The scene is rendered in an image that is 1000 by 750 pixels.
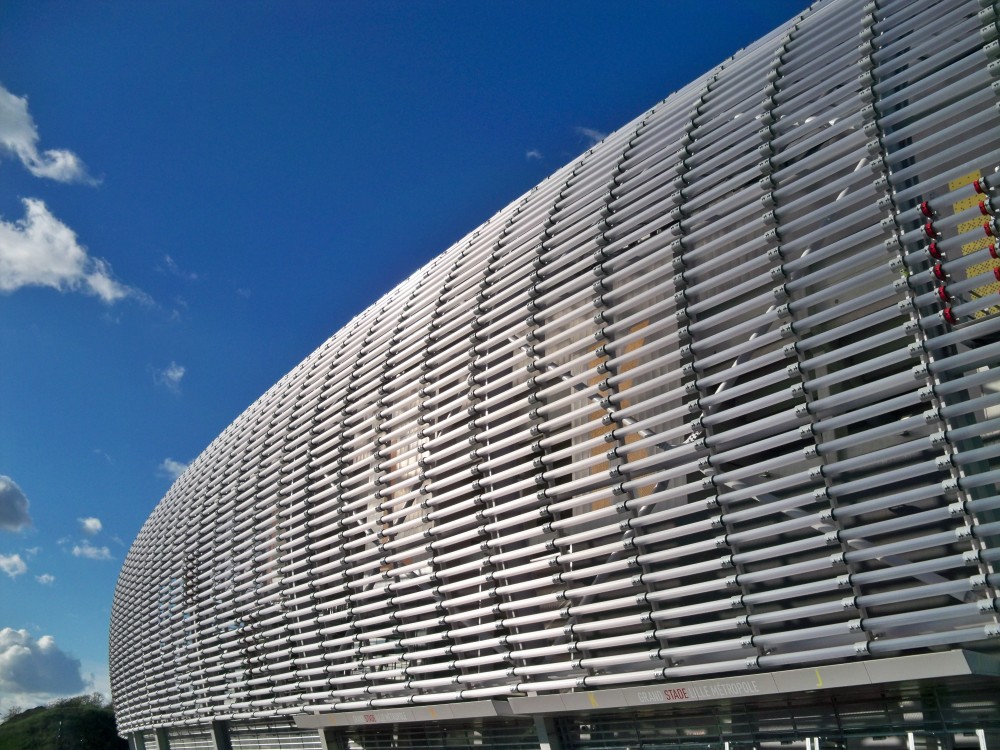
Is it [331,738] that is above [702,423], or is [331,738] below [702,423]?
below

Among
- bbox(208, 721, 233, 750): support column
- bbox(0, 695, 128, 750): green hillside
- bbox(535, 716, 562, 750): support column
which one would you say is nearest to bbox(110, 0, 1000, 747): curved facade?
bbox(535, 716, 562, 750): support column

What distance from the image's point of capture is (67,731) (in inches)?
3351

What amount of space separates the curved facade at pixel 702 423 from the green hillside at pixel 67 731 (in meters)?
68.9

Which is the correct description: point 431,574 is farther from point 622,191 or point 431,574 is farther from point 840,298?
point 840,298

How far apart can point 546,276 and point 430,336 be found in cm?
465

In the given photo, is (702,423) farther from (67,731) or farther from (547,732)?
(67,731)

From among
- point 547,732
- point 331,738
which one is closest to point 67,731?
point 331,738

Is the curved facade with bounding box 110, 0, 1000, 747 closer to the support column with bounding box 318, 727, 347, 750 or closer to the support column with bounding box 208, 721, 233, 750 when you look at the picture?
the support column with bounding box 318, 727, 347, 750

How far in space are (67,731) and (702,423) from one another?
8704 cm

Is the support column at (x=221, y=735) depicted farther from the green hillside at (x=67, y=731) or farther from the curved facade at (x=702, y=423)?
the green hillside at (x=67, y=731)

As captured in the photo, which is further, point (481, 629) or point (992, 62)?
point (481, 629)

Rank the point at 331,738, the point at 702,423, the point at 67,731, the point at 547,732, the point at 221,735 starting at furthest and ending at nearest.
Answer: the point at 67,731
the point at 221,735
the point at 331,738
the point at 547,732
the point at 702,423

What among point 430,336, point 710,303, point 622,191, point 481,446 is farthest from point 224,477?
point 710,303

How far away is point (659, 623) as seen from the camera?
52.7 feet
